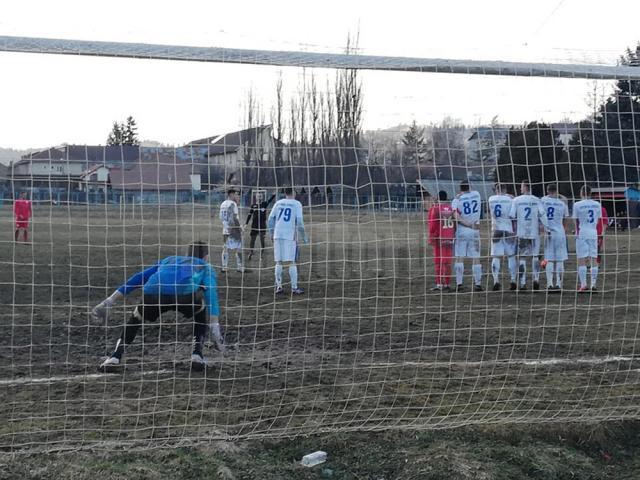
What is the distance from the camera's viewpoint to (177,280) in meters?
6.54

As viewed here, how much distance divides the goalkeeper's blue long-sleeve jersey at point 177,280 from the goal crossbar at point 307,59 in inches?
74.8

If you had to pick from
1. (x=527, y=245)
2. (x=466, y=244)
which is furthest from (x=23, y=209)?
(x=527, y=245)

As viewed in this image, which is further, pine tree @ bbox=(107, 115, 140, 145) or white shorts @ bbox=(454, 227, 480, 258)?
white shorts @ bbox=(454, 227, 480, 258)

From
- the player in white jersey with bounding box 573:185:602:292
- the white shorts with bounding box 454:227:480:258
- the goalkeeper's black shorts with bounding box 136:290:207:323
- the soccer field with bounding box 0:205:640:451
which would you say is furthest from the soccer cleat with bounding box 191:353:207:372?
the player in white jersey with bounding box 573:185:602:292

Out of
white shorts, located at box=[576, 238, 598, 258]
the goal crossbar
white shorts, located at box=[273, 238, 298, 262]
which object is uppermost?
the goal crossbar

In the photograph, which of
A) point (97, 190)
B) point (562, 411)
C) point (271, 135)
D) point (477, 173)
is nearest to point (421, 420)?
point (562, 411)

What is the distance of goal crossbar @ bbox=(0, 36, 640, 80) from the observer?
16.7 feet

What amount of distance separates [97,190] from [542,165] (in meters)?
3.50

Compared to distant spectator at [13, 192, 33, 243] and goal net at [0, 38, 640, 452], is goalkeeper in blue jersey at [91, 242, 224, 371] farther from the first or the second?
distant spectator at [13, 192, 33, 243]

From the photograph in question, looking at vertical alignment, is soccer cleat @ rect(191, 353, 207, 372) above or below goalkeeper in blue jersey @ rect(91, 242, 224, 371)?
below

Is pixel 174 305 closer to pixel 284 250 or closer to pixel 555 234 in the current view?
pixel 284 250

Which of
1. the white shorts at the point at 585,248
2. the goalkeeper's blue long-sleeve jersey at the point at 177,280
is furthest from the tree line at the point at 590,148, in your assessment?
the white shorts at the point at 585,248

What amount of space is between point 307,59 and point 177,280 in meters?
2.29

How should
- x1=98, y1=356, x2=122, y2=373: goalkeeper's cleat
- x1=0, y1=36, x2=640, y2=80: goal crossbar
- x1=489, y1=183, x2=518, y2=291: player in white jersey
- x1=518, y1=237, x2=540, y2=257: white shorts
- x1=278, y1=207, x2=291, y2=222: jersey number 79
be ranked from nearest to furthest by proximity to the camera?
x1=0, y1=36, x2=640, y2=80: goal crossbar, x1=98, y1=356, x2=122, y2=373: goalkeeper's cleat, x1=489, y1=183, x2=518, y2=291: player in white jersey, x1=518, y1=237, x2=540, y2=257: white shorts, x1=278, y1=207, x2=291, y2=222: jersey number 79
